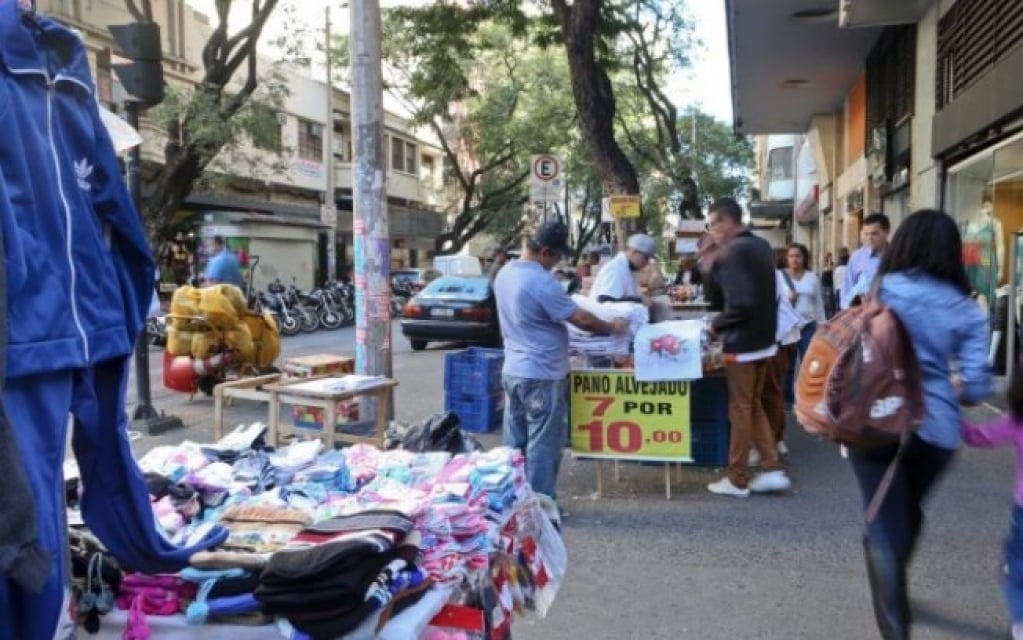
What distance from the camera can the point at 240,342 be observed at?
9664mm

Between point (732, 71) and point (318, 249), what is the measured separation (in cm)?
2140

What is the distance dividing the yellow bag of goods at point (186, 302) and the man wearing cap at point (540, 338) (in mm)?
5068

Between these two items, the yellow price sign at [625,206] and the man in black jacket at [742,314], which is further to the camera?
the yellow price sign at [625,206]


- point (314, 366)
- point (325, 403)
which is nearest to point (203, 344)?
point (314, 366)

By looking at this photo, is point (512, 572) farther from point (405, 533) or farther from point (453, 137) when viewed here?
point (453, 137)

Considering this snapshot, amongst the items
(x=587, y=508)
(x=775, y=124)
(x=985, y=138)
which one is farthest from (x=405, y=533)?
(x=775, y=124)

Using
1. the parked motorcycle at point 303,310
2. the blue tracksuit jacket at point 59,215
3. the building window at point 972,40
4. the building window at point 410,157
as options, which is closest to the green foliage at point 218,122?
the parked motorcycle at point 303,310

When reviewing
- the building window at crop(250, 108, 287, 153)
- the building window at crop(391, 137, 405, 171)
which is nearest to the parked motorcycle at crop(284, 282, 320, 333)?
the building window at crop(250, 108, 287, 153)

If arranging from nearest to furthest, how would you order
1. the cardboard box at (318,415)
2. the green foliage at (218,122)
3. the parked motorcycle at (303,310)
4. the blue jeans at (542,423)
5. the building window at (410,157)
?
1. the blue jeans at (542,423)
2. the cardboard box at (318,415)
3. the green foliage at (218,122)
4. the parked motorcycle at (303,310)
5. the building window at (410,157)

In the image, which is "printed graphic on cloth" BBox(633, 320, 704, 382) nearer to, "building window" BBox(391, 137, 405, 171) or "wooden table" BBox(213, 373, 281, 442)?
"wooden table" BBox(213, 373, 281, 442)

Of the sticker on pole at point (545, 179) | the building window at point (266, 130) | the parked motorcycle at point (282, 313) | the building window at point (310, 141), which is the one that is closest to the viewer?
the sticker on pole at point (545, 179)

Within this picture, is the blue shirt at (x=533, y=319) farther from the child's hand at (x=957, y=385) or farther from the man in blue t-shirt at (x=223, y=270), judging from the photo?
the man in blue t-shirt at (x=223, y=270)

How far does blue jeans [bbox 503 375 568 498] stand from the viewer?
560cm

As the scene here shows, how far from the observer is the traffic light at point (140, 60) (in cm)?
779
